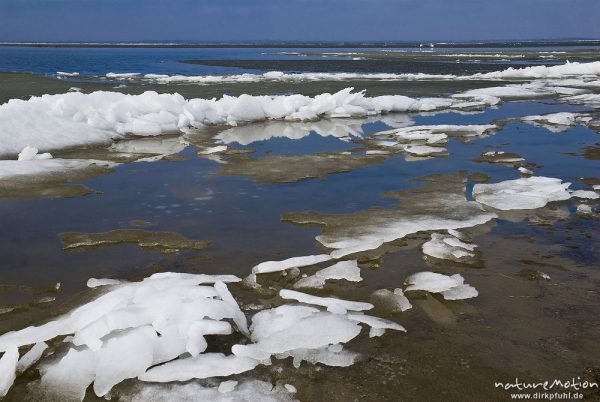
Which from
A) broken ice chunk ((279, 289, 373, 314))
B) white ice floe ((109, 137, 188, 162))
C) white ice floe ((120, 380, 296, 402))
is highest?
white ice floe ((109, 137, 188, 162))

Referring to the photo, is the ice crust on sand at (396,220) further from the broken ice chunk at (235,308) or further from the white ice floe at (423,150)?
the white ice floe at (423,150)

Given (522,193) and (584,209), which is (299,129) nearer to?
(522,193)

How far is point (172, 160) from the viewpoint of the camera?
885 centimetres

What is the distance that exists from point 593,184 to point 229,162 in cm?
527

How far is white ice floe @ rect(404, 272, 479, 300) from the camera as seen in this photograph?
152 inches

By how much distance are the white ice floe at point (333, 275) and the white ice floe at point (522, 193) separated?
2436 millimetres

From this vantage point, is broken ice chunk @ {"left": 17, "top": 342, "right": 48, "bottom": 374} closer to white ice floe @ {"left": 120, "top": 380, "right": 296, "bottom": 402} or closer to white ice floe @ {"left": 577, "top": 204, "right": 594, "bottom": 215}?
white ice floe @ {"left": 120, "top": 380, "right": 296, "bottom": 402}

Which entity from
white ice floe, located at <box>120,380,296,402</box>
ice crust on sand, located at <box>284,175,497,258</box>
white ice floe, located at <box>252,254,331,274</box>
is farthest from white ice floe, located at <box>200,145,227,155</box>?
white ice floe, located at <box>120,380,296,402</box>

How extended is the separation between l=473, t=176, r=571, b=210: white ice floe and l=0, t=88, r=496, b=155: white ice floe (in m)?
7.32

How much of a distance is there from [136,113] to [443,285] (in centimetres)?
1001

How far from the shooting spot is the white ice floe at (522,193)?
19.7 ft

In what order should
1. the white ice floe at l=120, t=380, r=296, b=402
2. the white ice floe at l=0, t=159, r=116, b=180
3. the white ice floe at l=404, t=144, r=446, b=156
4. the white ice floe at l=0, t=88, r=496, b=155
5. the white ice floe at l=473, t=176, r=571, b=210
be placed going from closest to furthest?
the white ice floe at l=120, t=380, r=296, b=402 < the white ice floe at l=473, t=176, r=571, b=210 < the white ice floe at l=0, t=159, r=116, b=180 < the white ice floe at l=404, t=144, r=446, b=156 < the white ice floe at l=0, t=88, r=496, b=155

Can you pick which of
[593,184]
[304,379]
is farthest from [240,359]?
[593,184]

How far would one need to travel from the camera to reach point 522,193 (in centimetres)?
630
